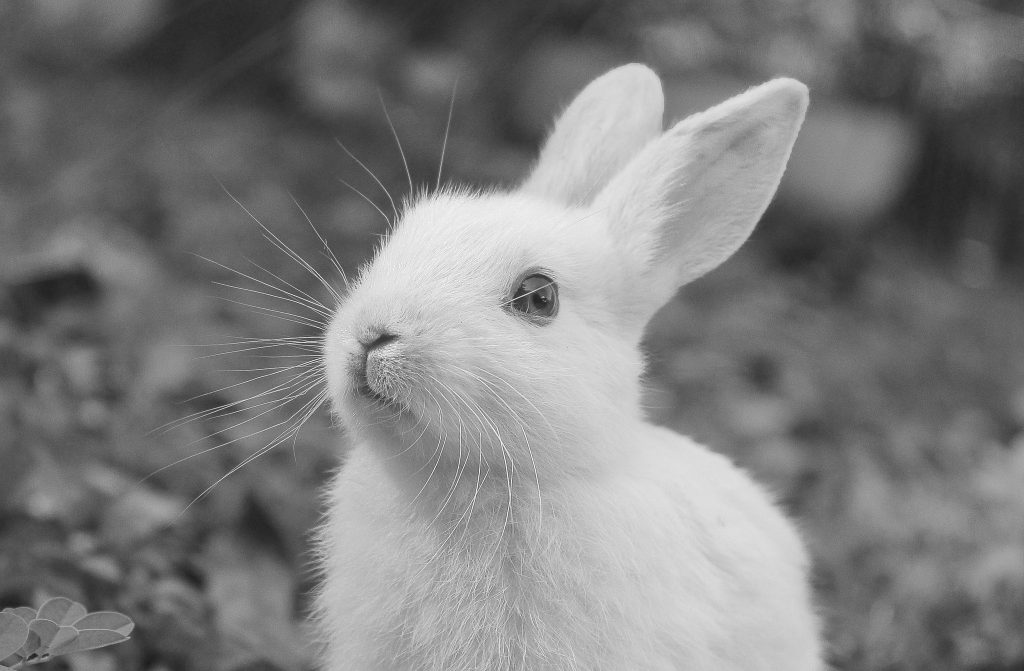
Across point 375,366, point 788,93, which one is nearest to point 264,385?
point 375,366

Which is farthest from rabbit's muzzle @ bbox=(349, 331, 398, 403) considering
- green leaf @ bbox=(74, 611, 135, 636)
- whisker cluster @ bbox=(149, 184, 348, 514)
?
green leaf @ bbox=(74, 611, 135, 636)

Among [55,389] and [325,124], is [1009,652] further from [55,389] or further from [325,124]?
[325,124]

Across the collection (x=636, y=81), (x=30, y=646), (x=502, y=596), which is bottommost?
(x=502, y=596)

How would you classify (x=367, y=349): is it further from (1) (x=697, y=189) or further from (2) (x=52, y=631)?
(1) (x=697, y=189)

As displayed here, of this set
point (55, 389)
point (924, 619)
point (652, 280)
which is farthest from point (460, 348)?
point (924, 619)

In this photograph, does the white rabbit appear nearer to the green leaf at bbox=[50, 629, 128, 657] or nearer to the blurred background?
the blurred background

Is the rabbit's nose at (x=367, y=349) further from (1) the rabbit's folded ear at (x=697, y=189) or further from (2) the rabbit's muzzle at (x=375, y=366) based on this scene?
(1) the rabbit's folded ear at (x=697, y=189)

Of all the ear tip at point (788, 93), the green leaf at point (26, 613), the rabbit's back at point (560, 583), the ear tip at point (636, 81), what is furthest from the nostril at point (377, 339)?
the ear tip at point (636, 81)
